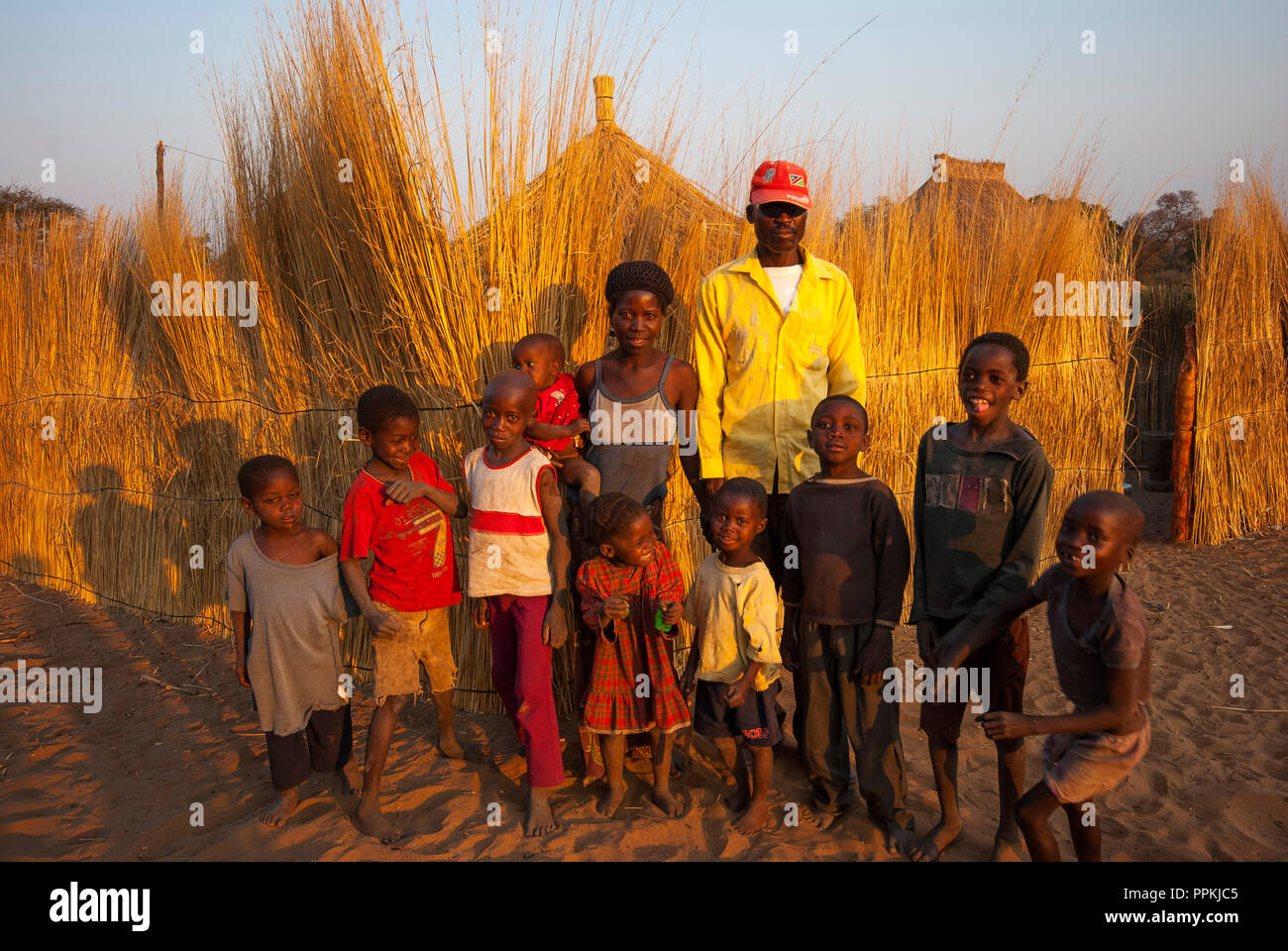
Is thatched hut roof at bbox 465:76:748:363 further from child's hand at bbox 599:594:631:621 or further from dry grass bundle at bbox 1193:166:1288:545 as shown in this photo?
dry grass bundle at bbox 1193:166:1288:545

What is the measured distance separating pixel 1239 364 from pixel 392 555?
665 cm

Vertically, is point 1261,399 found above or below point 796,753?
above

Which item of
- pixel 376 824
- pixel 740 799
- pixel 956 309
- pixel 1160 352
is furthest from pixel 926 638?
pixel 1160 352

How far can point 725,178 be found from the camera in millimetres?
3865

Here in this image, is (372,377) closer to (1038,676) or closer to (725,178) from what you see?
(725,178)

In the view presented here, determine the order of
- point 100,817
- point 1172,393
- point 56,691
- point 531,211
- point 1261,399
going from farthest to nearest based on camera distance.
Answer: point 1172,393
point 1261,399
point 56,691
point 531,211
point 100,817

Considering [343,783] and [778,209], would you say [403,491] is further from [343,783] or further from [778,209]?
[778,209]

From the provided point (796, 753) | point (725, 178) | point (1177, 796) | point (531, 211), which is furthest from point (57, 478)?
point (1177, 796)

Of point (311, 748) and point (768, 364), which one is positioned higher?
point (768, 364)

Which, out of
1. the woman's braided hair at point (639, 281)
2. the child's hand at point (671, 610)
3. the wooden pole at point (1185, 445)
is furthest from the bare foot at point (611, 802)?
the wooden pole at point (1185, 445)

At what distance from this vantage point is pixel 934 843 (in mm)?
2359

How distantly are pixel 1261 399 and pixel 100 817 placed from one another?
794 centimetres

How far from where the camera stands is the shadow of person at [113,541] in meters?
5.08

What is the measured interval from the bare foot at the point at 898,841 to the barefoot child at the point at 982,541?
0.03m
